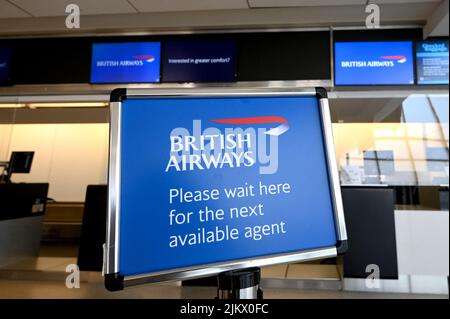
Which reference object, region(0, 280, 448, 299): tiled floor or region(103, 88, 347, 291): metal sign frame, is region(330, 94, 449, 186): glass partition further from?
region(103, 88, 347, 291): metal sign frame

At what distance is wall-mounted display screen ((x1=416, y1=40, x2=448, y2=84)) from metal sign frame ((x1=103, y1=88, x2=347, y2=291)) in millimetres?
2934

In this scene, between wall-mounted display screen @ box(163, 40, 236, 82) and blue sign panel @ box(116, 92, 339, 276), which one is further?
wall-mounted display screen @ box(163, 40, 236, 82)

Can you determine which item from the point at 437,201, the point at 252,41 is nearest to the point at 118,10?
the point at 252,41

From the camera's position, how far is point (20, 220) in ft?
10.7

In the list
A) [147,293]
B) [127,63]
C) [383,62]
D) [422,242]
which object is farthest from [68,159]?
[422,242]

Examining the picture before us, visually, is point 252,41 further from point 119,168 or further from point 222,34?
point 119,168

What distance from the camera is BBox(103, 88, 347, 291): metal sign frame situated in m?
0.62

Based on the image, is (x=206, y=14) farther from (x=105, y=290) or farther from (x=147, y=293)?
(x=105, y=290)

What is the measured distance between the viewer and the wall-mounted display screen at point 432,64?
117 inches

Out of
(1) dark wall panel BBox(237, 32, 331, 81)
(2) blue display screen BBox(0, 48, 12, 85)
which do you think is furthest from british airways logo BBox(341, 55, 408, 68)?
(2) blue display screen BBox(0, 48, 12, 85)

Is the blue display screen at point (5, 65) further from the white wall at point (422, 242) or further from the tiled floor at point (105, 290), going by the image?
the white wall at point (422, 242)

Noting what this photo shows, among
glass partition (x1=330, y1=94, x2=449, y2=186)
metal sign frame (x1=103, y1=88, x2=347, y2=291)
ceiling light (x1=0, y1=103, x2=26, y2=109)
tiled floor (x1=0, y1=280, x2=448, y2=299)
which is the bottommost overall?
tiled floor (x1=0, y1=280, x2=448, y2=299)

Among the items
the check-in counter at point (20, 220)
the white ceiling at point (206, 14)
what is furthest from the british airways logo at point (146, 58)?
the check-in counter at point (20, 220)

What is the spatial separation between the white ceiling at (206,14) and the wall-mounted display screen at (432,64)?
0.19m
